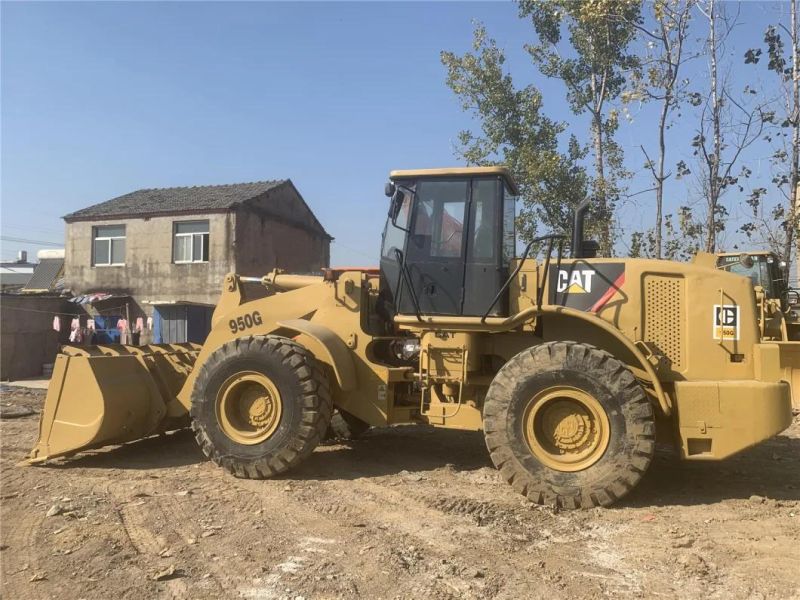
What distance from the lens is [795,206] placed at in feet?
41.4

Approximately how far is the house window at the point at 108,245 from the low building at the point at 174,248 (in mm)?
39

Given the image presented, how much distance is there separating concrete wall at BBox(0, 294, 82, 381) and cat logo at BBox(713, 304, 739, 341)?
18.1m

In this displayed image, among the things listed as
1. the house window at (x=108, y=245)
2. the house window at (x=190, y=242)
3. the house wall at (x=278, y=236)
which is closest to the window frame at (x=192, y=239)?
the house window at (x=190, y=242)

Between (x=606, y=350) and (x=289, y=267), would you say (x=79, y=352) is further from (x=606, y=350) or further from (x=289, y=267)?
(x=289, y=267)

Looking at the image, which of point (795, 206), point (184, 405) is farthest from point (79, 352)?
point (795, 206)

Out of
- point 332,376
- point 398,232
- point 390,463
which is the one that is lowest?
point 390,463

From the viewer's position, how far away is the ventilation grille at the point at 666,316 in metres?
5.25

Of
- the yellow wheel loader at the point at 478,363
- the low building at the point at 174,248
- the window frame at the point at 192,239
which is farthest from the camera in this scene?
the window frame at the point at 192,239

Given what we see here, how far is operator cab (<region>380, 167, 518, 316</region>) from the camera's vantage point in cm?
Result: 566

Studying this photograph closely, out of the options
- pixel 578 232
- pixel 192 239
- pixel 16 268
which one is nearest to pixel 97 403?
pixel 578 232

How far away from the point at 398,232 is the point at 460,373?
150 centimetres

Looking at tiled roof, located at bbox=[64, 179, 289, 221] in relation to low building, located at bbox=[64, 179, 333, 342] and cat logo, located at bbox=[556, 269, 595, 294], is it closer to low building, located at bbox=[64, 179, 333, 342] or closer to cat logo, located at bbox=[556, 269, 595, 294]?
low building, located at bbox=[64, 179, 333, 342]

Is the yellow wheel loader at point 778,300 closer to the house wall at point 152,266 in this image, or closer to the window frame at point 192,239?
the house wall at point 152,266

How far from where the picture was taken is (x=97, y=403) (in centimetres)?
588
